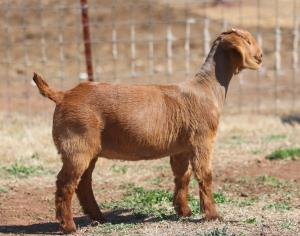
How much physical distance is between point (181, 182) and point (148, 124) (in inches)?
32.6

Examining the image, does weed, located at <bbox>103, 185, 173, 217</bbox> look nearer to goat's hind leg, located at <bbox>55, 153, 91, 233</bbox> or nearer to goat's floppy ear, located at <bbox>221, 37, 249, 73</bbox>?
goat's hind leg, located at <bbox>55, 153, 91, 233</bbox>

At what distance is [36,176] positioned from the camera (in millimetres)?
10156

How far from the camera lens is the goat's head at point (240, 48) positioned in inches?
307

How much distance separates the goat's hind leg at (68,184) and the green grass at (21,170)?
2.79 metres

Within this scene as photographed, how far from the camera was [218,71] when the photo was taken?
7.97m

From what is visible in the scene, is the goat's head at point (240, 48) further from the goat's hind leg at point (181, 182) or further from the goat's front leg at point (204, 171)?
the goat's hind leg at point (181, 182)

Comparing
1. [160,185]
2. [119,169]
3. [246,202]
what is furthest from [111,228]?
[119,169]

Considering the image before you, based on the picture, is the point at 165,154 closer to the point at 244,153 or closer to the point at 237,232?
the point at 237,232

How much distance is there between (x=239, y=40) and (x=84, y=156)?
1.76 meters

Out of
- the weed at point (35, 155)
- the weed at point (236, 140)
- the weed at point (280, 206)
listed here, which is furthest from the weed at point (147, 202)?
the weed at point (236, 140)

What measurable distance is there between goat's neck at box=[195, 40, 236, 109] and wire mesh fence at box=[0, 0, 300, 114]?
8.81m

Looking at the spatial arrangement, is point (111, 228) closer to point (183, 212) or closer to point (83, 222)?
point (83, 222)

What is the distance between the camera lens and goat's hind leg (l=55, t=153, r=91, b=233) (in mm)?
7301

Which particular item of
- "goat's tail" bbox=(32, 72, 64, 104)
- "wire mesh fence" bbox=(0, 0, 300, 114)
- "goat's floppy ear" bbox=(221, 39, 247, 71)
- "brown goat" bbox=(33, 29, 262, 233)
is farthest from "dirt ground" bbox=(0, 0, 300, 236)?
"goat's floppy ear" bbox=(221, 39, 247, 71)
